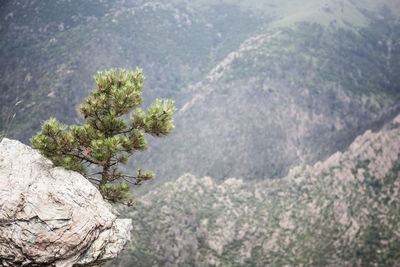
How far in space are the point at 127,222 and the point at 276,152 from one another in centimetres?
4467

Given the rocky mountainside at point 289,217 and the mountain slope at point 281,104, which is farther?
the mountain slope at point 281,104

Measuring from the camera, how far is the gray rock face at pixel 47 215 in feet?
29.4

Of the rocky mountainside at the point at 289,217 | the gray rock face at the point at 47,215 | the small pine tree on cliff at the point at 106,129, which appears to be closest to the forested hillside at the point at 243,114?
the rocky mountainside at the point at 289,217

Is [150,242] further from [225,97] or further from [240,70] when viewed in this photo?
[240,70]

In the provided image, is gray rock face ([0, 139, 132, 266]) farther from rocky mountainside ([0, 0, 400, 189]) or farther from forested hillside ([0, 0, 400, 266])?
rocky mountainside ([0, 0, 400, 189])

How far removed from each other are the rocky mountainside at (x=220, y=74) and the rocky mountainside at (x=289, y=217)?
4.26 meters

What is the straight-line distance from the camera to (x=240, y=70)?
70562 mm

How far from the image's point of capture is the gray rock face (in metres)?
8.96

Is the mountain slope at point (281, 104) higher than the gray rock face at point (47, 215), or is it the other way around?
the gray rock face at point (47, 215)

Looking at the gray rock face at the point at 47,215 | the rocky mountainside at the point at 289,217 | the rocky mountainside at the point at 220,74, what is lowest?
the rocky mountainside at the point at 289,217

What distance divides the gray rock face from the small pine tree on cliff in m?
0.77

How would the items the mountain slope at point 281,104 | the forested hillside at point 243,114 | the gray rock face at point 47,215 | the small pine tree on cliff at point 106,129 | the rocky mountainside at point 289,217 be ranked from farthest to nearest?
the mountain slope at point 281,104, the forested hillside at point 243,114, the rocky mountainside at point 289,217, the small pine tree on cliff at point 106,129, the gray rock face at point 47,215

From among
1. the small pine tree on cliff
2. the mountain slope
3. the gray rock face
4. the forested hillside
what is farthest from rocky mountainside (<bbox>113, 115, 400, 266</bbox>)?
A: the small pine tree on cliff

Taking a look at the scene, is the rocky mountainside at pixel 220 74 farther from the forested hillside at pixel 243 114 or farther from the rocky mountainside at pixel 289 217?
the rocky mountainside at pixel 289 217
